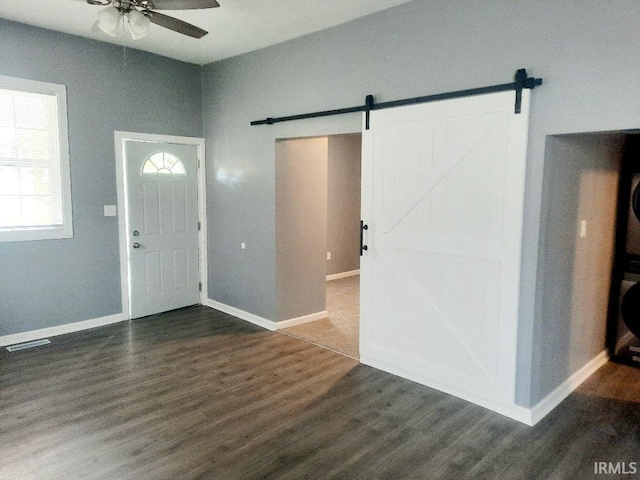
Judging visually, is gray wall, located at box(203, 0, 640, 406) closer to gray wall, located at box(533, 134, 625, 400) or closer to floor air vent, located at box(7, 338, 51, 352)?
gray wall, located at box(533, 134, 625, 400)

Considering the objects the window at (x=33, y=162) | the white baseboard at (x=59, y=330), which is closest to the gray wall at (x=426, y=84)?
the white baseboard at (x=59, y=330)

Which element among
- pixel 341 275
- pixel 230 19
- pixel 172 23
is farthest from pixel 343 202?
pixel 172 23

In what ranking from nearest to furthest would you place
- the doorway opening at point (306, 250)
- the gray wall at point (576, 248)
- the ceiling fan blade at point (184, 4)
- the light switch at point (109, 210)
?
the ceiling fan blade at point (184, 4), the gray wall at point (576, 248), the doorway opening at point (306, 250), the light switch at point (109, 210)

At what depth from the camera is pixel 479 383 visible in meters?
3.08

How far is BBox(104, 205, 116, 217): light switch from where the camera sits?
4.64 metres

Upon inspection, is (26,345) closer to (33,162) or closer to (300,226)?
(33,162)

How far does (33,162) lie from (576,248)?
4.61 meters

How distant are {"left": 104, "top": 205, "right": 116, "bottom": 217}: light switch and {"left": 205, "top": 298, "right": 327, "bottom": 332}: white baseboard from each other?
60.1 inches

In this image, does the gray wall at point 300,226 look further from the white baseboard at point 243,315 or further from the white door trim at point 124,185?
the white door trim at point 124,185

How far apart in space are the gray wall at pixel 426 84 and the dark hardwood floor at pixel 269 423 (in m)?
0.40

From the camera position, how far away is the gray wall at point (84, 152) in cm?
411

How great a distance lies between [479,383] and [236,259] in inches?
115

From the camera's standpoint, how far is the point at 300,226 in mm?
4762

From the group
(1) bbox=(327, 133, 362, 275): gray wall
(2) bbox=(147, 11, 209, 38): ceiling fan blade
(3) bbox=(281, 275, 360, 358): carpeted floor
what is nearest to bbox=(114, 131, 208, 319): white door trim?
(3) bbox=(281, 275, 360, 358): carpeted floor
